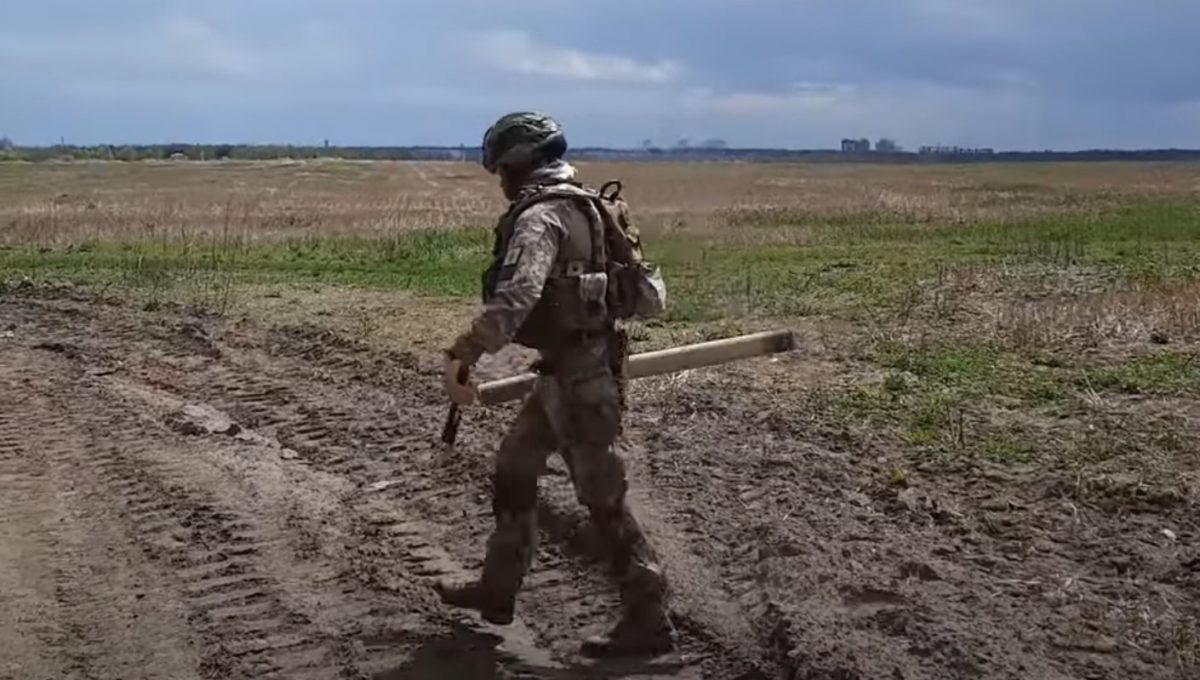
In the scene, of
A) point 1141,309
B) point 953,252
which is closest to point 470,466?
point 1141,309

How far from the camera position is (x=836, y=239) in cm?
2172

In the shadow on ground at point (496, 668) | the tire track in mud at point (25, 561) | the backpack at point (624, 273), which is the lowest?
the tire track in mud at point (25, 561)

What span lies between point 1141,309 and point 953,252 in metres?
7.40

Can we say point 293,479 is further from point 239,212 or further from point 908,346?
point 239,212

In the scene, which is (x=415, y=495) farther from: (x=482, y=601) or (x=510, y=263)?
(x=510, y=263)

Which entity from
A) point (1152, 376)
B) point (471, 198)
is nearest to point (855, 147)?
point (1152, 376)

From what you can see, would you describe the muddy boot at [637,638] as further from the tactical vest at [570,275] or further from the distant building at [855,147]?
the distant building at [855,147]

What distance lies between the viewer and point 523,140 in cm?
427

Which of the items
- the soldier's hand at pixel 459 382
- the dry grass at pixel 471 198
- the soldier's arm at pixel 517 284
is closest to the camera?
the soldier's arm at pixel 517 284

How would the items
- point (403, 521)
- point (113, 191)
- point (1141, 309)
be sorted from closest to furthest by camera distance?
point (403, 521) < point (1141, 309) < point (113, 191)

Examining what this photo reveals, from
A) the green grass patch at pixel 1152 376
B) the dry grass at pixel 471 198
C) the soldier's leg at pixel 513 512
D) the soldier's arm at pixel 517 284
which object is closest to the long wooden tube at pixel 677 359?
the soldier's leg at pixel 513 512

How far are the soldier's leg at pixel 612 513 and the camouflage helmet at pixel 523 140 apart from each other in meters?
0.71

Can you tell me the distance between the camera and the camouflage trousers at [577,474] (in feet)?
14.2

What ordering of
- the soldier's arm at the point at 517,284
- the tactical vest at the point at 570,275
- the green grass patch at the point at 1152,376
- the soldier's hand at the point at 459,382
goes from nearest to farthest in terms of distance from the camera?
the soldier's arm at the point at 517,284
the soldier's hand at the point at 459,382
the tactical vest at the point at 570,275
the green grass patch at the point at 1152,376
